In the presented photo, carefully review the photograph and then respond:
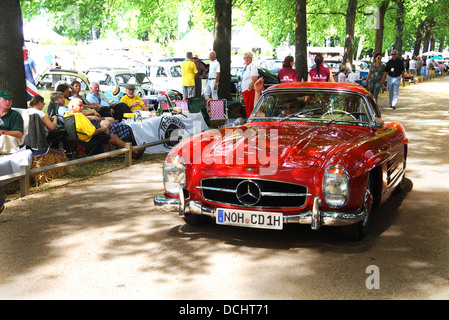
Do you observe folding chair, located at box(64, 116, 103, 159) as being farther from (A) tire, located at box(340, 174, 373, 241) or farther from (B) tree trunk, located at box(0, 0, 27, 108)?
(A) tire, located at box(340, 174, 373, 241)

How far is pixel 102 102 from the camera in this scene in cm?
1434

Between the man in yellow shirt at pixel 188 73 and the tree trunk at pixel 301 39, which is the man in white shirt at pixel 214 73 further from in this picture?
the tree trunk at pixel 301 39

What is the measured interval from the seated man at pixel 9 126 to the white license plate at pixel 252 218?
170 inches

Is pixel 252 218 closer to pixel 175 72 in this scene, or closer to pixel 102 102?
pixel 102 102

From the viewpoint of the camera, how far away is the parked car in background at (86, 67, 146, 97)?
61.6 ft

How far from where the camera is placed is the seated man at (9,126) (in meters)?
8.41

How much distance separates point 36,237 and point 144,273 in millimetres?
1809

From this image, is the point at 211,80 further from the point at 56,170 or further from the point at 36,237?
the point at 36,237

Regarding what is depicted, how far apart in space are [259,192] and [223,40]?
40.2ft

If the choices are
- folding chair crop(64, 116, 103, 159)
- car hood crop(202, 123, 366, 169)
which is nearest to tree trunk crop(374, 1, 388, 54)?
folding chair crop(64, 116, 103, 159)

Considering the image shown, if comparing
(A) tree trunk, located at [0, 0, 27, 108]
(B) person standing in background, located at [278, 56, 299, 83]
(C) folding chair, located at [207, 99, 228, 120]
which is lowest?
(C) folding chair, located at [207, 99, 228, 120]

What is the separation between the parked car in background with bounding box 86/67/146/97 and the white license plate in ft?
44.8

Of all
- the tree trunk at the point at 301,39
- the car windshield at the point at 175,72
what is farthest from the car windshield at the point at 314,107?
the car windshield at the point at 175,72

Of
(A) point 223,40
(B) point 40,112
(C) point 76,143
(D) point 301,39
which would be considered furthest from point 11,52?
(D) point 301,39
